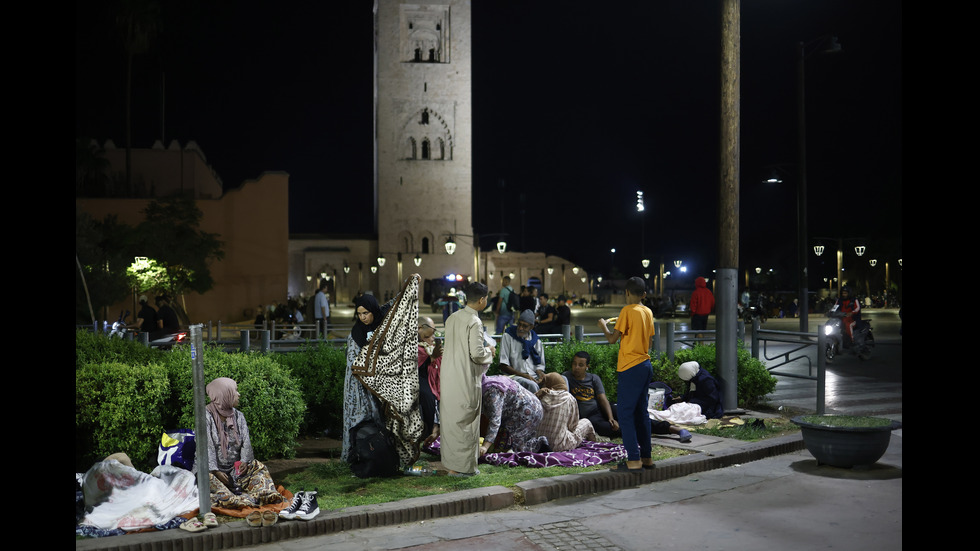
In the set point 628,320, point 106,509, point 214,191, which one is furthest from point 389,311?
point 214,191

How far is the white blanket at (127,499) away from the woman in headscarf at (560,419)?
3523 millimetres

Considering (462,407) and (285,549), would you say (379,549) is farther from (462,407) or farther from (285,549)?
(462,407)

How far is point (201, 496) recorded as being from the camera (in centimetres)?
539

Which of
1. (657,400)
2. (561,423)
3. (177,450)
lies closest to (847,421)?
(657,400)

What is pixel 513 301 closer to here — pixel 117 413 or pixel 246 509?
pixel 117 413

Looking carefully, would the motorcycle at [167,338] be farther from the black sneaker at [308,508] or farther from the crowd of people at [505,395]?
the black sneaker at [308,508]

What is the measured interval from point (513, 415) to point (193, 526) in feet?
10.9

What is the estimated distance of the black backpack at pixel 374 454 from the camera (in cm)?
680

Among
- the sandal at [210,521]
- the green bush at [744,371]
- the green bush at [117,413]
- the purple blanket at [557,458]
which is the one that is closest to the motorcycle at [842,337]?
the green bush at [744,371]

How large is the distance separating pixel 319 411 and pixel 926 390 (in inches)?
252

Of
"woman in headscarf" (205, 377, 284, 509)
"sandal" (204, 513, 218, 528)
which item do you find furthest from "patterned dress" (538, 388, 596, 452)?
"sandal" (204, 513, 218, 528)

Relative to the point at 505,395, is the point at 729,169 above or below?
above

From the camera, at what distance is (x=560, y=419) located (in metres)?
7.93

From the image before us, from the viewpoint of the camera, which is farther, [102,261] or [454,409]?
[102,261]
